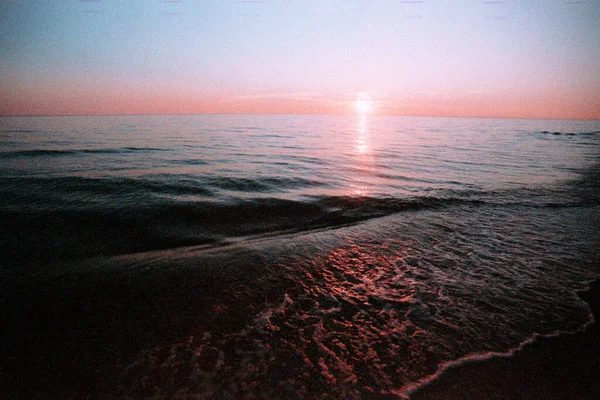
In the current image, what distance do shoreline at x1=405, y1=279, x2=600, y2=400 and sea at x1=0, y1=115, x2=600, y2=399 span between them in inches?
3.8

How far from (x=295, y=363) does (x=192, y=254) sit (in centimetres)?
299

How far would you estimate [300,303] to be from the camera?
3.36 metres

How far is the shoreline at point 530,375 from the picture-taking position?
7.38ft

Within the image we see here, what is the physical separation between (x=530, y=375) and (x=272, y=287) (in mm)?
2805

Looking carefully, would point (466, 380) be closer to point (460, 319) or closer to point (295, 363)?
point (460, 319)

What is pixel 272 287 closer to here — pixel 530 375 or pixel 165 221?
pixel 530 375

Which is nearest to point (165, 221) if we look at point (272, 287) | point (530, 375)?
point (272, 287)

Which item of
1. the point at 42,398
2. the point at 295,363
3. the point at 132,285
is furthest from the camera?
the point at 132,285

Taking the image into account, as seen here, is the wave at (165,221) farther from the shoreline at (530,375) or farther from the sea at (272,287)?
the shoreline at (530,375)

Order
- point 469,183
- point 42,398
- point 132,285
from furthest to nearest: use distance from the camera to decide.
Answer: point 469,183 → point 132,285 → point 42,398

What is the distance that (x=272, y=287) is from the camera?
3684mm

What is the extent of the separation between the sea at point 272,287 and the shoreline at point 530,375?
0.32 feet

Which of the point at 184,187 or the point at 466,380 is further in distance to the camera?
the point at 184,187

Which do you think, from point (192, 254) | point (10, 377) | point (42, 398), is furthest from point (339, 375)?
point (192, 254)
